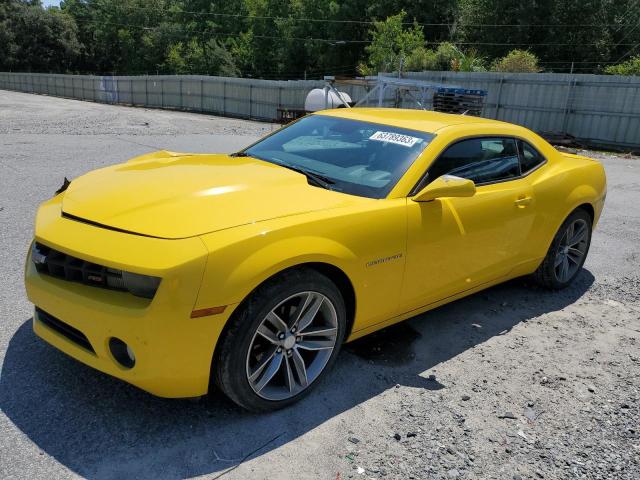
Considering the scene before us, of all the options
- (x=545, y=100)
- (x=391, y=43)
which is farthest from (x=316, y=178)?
(x=391, y=43)

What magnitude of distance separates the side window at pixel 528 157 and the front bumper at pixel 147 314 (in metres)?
3.04

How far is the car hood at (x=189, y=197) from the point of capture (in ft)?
9.06

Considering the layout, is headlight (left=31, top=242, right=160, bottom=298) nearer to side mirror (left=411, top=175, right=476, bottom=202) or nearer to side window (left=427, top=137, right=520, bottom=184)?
side mirror (left=411, top=175, right=476, bottom=202)

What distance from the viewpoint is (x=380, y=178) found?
3.55 metres

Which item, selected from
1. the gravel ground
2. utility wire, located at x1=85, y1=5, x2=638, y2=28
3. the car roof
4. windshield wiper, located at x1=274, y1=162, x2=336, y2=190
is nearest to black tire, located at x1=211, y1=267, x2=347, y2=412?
the gravel ground

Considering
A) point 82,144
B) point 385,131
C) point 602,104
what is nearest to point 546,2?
point 602,104

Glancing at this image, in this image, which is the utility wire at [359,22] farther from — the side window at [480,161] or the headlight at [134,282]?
the headlight at [134,282]

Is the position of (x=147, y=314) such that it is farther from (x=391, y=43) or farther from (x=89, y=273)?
(x=391, y=43)

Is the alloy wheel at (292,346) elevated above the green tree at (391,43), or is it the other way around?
the green tree at (391,43)

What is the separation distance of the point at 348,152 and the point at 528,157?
1.74m

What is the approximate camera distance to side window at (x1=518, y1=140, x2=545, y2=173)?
4.52m

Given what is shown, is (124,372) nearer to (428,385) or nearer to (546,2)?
(428,385)

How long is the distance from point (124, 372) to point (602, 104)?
874 inches

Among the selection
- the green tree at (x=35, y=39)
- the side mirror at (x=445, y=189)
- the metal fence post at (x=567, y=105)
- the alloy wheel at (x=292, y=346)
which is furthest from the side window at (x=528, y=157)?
the green tree at (x=35, y=39)
